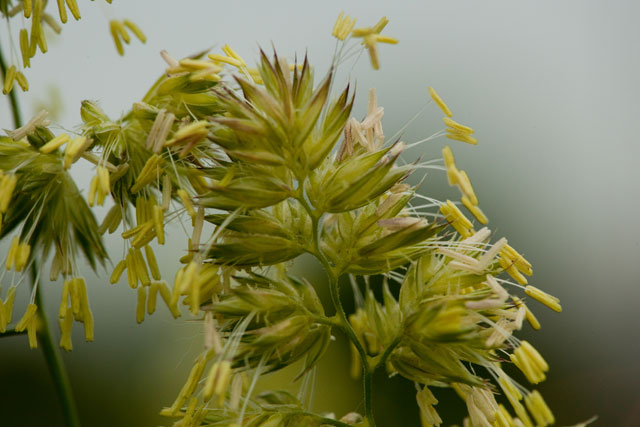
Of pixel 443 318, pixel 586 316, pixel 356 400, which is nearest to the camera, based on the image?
pixel 443 318

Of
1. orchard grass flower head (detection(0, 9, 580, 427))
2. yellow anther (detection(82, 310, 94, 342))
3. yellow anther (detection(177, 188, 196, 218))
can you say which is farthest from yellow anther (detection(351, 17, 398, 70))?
yellow anther (detection(82, 310, 94, 342))

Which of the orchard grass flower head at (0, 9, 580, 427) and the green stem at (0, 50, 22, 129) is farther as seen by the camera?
the green stem at (0, 50, 22, 129)

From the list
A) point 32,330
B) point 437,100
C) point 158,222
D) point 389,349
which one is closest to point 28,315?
point 32,330

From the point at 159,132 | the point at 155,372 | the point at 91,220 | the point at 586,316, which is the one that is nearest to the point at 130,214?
the point at 91,220

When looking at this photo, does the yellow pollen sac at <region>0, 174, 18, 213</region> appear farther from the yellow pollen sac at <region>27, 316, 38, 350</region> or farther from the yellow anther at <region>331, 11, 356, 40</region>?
the yellow anther at <region>331, 11, 356, 40</region>

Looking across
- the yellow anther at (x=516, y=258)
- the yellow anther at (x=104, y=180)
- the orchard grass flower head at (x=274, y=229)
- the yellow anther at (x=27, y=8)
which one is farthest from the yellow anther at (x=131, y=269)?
the yellow anther at (x=516, y=258)

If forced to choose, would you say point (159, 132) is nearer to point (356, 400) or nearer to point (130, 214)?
point (130, 214)
